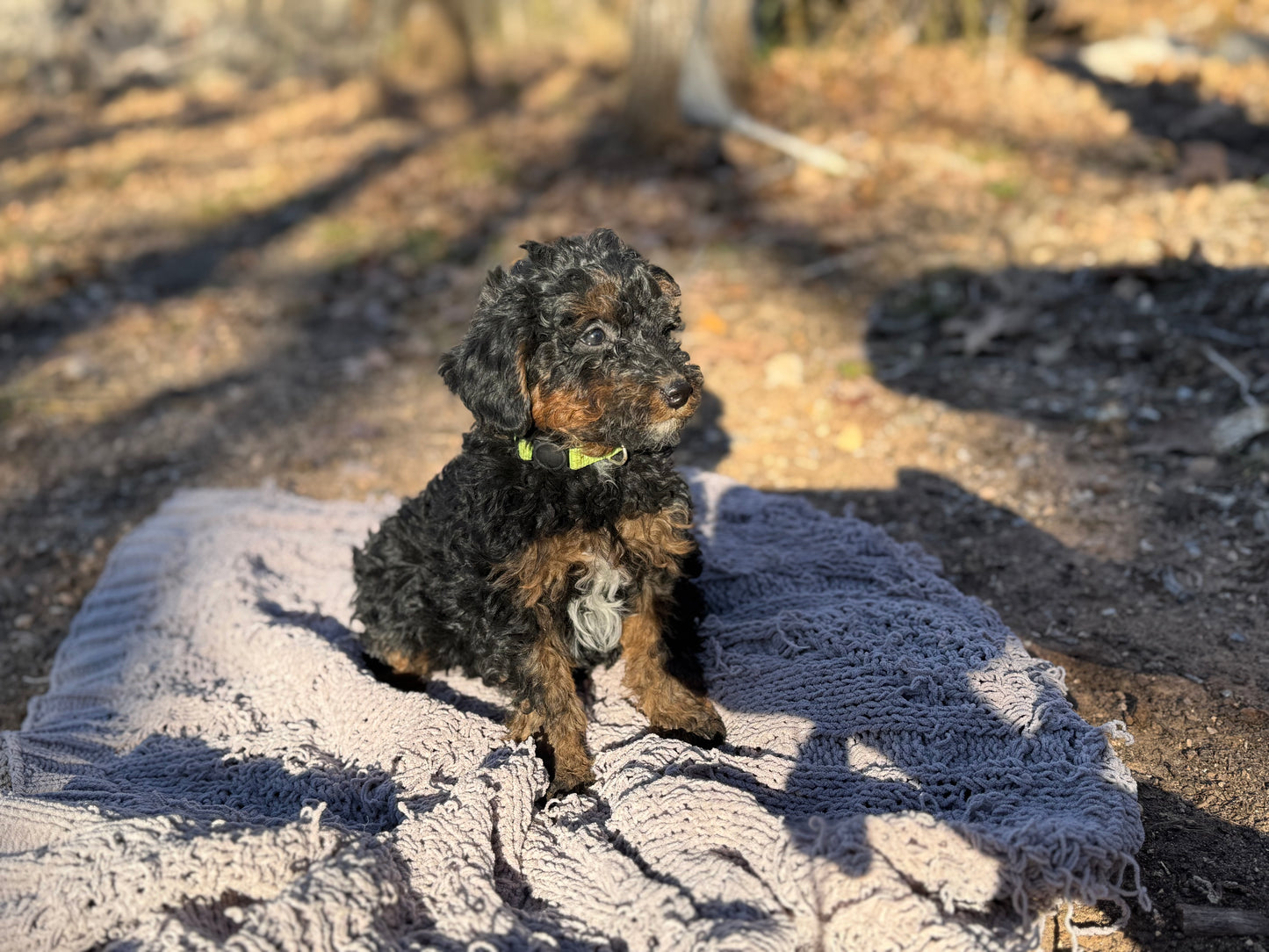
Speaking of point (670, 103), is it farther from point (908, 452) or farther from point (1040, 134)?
point (908, 452)

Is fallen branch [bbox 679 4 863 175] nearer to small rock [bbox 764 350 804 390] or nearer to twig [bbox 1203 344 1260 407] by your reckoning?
small rock [bbox 764 350 804 390]

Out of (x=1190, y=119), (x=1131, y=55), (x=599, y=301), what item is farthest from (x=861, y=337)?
(x=1131, y=55)

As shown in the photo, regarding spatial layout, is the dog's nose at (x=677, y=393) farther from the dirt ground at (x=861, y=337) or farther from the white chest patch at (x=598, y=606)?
the dirt ground at (x=861, y=337)

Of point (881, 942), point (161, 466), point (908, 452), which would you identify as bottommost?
point (161, 466)

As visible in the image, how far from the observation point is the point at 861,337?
7.11 m

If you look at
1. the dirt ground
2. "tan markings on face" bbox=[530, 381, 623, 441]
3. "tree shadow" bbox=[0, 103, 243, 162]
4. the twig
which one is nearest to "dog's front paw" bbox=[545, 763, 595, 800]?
"tan markings on face" bbox=[530, 381, 623, 441]

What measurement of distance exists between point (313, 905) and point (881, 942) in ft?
5.33

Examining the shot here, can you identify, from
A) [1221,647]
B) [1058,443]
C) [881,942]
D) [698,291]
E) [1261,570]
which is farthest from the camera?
[698,291]

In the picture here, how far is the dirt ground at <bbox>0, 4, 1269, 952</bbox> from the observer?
4426 mm

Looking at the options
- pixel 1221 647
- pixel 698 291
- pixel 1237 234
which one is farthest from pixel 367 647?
pixel 1237 234

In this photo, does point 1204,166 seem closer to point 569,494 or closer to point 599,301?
point 599,301

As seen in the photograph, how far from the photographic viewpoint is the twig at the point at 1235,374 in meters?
5.42

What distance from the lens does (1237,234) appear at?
6949 millimetres

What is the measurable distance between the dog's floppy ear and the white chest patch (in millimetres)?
551
